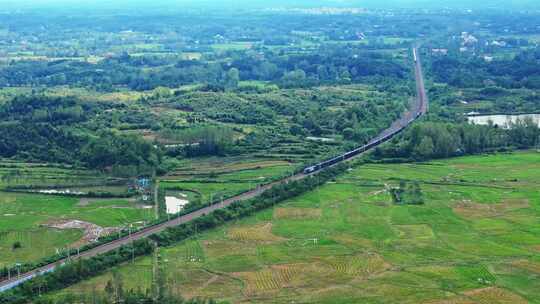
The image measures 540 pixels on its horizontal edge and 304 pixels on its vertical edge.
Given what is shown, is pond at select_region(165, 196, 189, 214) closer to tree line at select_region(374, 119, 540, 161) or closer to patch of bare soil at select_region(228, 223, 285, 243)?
patch of bare soil at select_region(228, 223, 285, 243)

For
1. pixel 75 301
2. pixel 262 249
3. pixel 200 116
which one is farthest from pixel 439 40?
pixel 75 301

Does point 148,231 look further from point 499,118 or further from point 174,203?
point 499,118

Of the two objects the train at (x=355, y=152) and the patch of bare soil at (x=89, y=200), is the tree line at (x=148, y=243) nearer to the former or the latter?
the train at (x=355, y=152)

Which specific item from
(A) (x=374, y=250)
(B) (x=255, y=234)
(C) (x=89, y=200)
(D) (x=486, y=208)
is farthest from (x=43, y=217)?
(D) (x=486, y=208)

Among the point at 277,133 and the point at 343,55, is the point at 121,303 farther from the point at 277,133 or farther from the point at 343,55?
the point at 343,55

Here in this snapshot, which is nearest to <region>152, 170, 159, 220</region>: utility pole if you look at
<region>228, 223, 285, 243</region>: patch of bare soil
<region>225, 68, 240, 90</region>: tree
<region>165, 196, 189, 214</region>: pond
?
<region>165, 196, 189, 214</region>: pond

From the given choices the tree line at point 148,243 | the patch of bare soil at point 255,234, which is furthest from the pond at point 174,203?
the patch of bare soil at point 255,234
